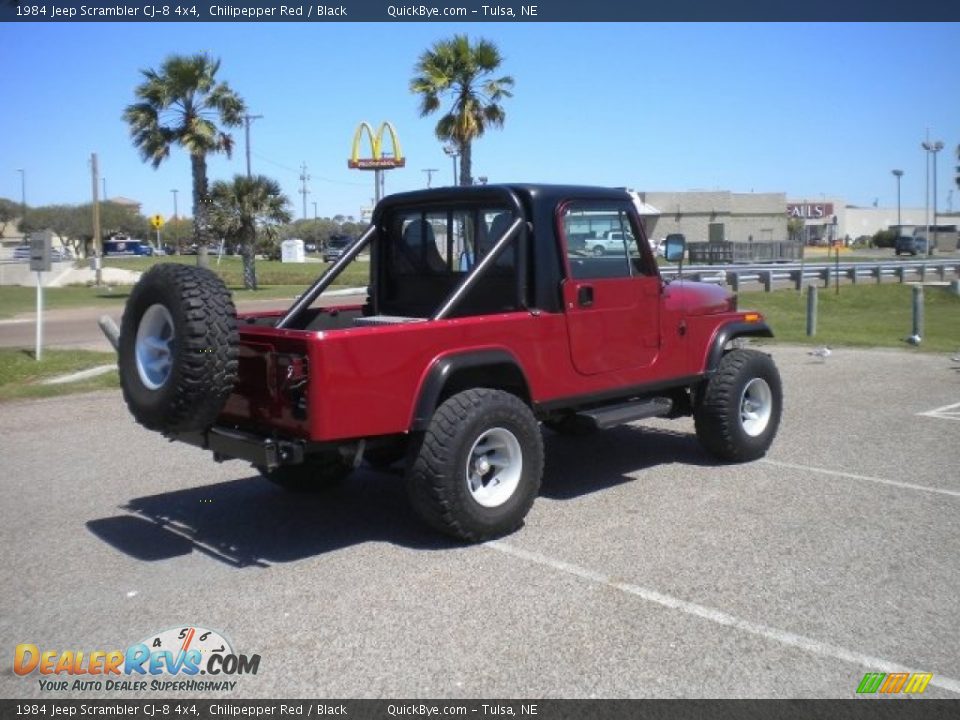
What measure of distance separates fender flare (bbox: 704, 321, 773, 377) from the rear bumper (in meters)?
3.54

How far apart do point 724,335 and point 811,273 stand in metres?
24.9

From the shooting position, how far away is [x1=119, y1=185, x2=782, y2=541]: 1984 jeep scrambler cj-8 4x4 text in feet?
16.9

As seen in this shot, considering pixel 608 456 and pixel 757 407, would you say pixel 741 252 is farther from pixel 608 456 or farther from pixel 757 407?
pixel 608 456

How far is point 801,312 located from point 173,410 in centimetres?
1990

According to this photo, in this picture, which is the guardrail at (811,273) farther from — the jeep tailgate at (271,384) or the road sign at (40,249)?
the jeep tailgate at (271,384)

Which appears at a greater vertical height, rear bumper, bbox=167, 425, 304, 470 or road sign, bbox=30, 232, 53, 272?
road sign, bbox=30, 232, 53, 272

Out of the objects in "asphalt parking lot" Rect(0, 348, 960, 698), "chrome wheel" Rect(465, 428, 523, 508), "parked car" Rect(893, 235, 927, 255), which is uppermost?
"parked car" Rect(893, 235, 927, 255)

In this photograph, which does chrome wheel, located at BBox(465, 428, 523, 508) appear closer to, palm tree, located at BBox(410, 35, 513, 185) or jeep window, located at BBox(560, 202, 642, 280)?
jeep window, located at BBox(560, 202, 642, 280)

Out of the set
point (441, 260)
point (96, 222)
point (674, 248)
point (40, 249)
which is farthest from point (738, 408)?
point (96, 222)

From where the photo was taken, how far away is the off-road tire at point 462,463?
539 centimetres

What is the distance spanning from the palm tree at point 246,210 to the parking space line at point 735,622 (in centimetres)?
3305

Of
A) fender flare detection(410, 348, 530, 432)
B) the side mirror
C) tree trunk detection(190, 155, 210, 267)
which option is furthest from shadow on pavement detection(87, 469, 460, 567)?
tree trunk detection(190, 155, 210, 267)

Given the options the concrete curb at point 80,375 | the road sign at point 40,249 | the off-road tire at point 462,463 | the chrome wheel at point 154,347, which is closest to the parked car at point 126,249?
the road sign at point 40,249

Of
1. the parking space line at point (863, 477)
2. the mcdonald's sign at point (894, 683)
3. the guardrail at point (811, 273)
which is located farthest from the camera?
the guardrail at point (811, 273)
